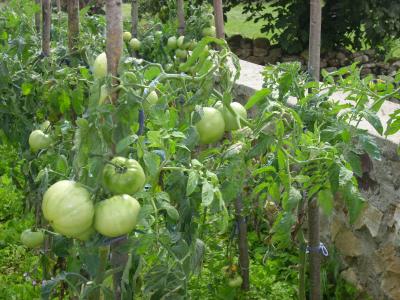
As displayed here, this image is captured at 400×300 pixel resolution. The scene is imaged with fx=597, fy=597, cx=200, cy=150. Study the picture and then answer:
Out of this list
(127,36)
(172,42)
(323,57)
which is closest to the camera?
(172,42)

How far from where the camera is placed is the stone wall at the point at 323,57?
6.69 meters

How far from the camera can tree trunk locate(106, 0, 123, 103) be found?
4.81ft

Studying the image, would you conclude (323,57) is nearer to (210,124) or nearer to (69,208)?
(210,124)

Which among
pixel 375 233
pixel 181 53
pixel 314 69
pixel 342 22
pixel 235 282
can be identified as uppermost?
pixel 314 69

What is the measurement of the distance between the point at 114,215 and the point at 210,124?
1.33ft

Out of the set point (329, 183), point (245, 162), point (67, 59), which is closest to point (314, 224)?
point (329, 183)

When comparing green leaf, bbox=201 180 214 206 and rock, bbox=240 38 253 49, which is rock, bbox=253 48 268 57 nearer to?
rock, bbox=240 38 253 49

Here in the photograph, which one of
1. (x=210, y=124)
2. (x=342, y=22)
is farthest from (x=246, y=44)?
(x=210, y=124)

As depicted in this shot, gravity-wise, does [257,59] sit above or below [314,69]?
below

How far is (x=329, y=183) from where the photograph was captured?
6.13 ft

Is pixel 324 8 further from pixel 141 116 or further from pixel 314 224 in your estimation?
pixel 141 116

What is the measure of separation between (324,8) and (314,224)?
14.0 ft

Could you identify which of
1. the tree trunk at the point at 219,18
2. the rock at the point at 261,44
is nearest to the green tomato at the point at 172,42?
the tree trunk at the point at 219,18

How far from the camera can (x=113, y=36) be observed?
4.82 feet
